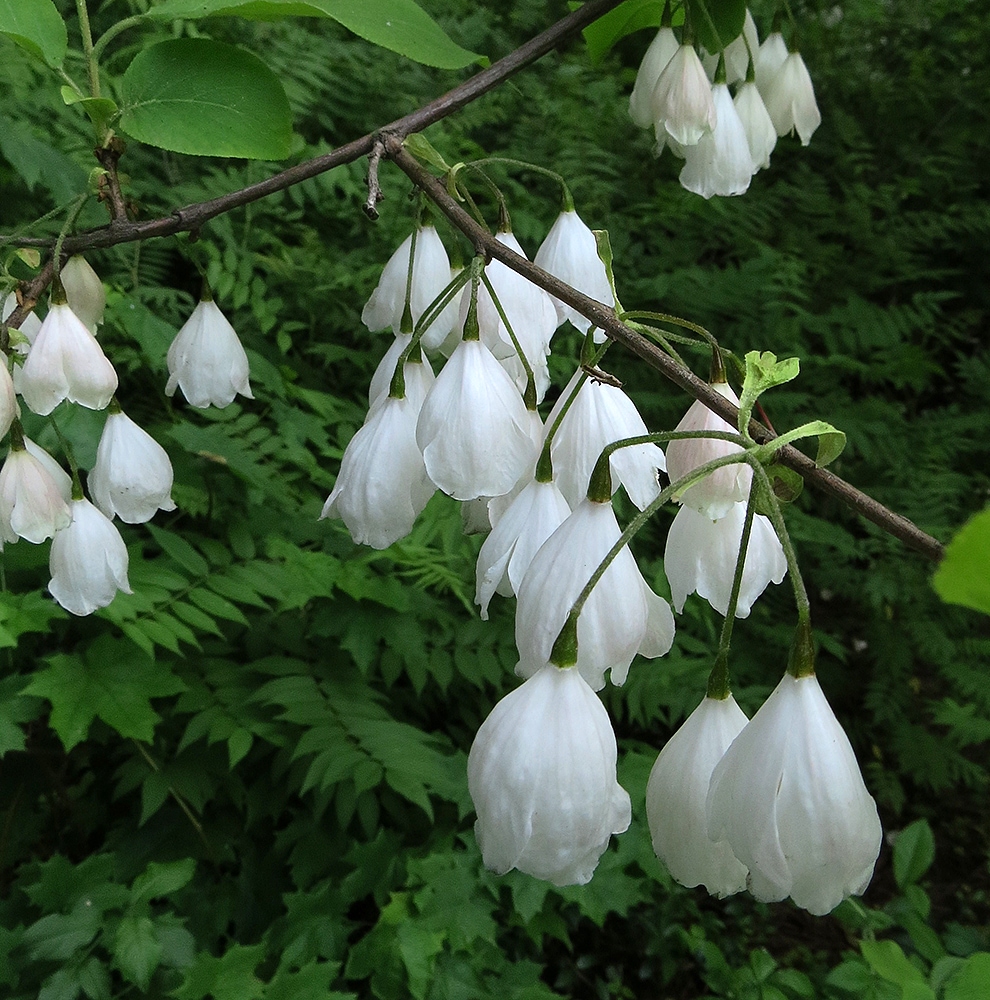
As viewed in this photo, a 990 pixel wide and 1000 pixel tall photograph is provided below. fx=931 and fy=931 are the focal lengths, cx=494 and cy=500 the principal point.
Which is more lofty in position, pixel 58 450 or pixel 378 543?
pixel 378 543

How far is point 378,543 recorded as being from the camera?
2.10ft

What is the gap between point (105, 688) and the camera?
54.5 inches

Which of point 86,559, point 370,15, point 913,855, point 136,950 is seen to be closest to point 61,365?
point 86,559

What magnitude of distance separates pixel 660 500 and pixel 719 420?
160mm

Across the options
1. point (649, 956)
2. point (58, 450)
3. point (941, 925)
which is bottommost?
point (941, 925)

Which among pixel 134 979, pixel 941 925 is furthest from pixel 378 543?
pixel 941 925

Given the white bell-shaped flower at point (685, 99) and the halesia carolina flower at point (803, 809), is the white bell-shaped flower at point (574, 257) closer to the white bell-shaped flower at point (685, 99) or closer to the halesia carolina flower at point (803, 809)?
the white bell-shaped flower at point (685, 99)

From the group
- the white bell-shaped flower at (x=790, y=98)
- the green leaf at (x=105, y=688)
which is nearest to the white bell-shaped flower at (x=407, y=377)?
the white bell-shaped flower at (x=790, y=98)

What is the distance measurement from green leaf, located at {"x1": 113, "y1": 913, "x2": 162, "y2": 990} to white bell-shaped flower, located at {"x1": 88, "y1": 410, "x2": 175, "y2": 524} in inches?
26.4

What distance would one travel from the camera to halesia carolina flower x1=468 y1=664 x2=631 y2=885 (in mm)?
442

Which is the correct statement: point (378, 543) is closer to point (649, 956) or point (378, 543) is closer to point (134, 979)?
point (134, 979)

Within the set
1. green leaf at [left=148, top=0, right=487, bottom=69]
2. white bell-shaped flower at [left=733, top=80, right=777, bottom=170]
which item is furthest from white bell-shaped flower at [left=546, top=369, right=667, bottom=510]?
white bell-shaped flower at [left=733, top=80, right=777, bottom=170]

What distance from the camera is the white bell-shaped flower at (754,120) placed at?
1045 millimetres

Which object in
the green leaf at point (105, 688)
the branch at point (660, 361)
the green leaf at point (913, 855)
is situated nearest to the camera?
the branch at point (660, 361)
